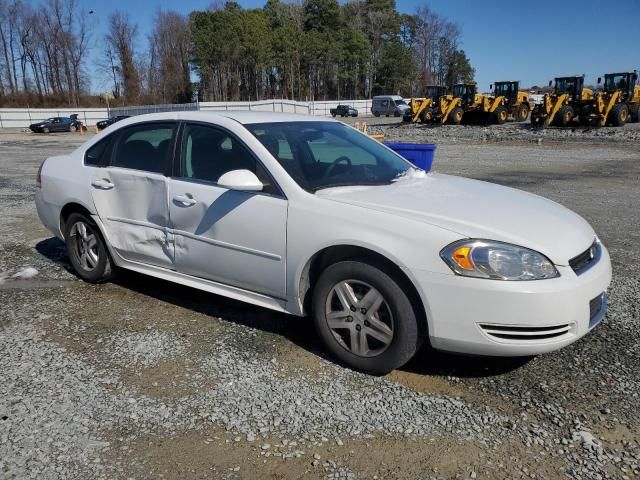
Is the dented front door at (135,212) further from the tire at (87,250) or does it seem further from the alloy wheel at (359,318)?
the alloy wheel at (359,318)

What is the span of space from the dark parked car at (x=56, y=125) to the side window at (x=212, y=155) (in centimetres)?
4403

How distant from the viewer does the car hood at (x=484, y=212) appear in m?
2.94

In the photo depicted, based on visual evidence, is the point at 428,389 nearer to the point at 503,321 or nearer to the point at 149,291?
the point at 503,321

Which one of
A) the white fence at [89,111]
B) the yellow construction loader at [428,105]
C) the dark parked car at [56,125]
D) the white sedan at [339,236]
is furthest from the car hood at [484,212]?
the white fence at [89,111]

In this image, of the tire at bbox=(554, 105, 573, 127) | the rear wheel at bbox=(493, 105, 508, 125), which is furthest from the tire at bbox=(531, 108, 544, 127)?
the rear wheel at bbox=(493, 105, 508, 125)

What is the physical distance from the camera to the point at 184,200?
3867 millimetres

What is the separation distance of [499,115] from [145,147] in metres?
27.9

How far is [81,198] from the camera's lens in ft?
15.2

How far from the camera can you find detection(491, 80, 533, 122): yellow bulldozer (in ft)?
98.2

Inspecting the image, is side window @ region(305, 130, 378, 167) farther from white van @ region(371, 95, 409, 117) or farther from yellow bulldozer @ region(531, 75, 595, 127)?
white van @ region(371, 95, 409, 117)

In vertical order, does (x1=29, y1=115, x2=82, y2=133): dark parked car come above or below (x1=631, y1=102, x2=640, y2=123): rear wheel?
below

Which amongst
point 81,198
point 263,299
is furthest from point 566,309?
point 81,198

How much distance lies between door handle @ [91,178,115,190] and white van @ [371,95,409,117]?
2003 inches

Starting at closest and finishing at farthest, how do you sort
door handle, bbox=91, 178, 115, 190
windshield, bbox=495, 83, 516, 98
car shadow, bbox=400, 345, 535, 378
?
car shadow, bbox=400, 345, 535, 378
door handle, bbox=91, 178, 115, 190
windshield, bbox=495, 83, 516, 98
